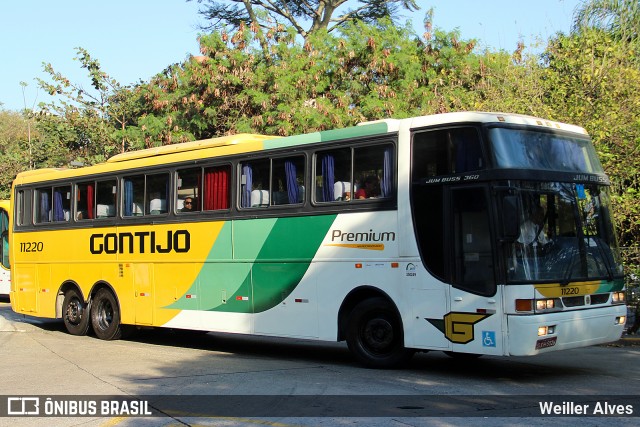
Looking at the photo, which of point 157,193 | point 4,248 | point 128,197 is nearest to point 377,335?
point 157,193

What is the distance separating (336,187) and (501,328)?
3432 millimetres

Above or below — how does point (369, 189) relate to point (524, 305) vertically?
above

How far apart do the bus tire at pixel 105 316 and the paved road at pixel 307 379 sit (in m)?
0.46

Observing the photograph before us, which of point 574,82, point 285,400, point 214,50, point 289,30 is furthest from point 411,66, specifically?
point 285,400

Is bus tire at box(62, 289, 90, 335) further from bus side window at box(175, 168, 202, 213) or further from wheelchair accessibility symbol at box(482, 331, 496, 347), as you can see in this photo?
wheelchair accessibility symbol at box(482, 331, 496, 347)

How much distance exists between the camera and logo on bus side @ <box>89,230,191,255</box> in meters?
14.4

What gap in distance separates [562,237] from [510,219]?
1013mm

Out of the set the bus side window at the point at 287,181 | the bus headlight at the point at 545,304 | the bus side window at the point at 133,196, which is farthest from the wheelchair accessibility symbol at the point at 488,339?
the bus side window at the point at 133,196

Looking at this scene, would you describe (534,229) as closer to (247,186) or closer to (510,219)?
(510,219)

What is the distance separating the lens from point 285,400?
8.93 metres

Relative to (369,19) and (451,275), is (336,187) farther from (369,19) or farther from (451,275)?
(369,19)

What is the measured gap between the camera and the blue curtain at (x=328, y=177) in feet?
39.3

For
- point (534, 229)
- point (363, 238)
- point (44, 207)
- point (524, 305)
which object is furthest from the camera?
point (44, 207)

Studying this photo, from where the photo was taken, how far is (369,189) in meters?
11.5
